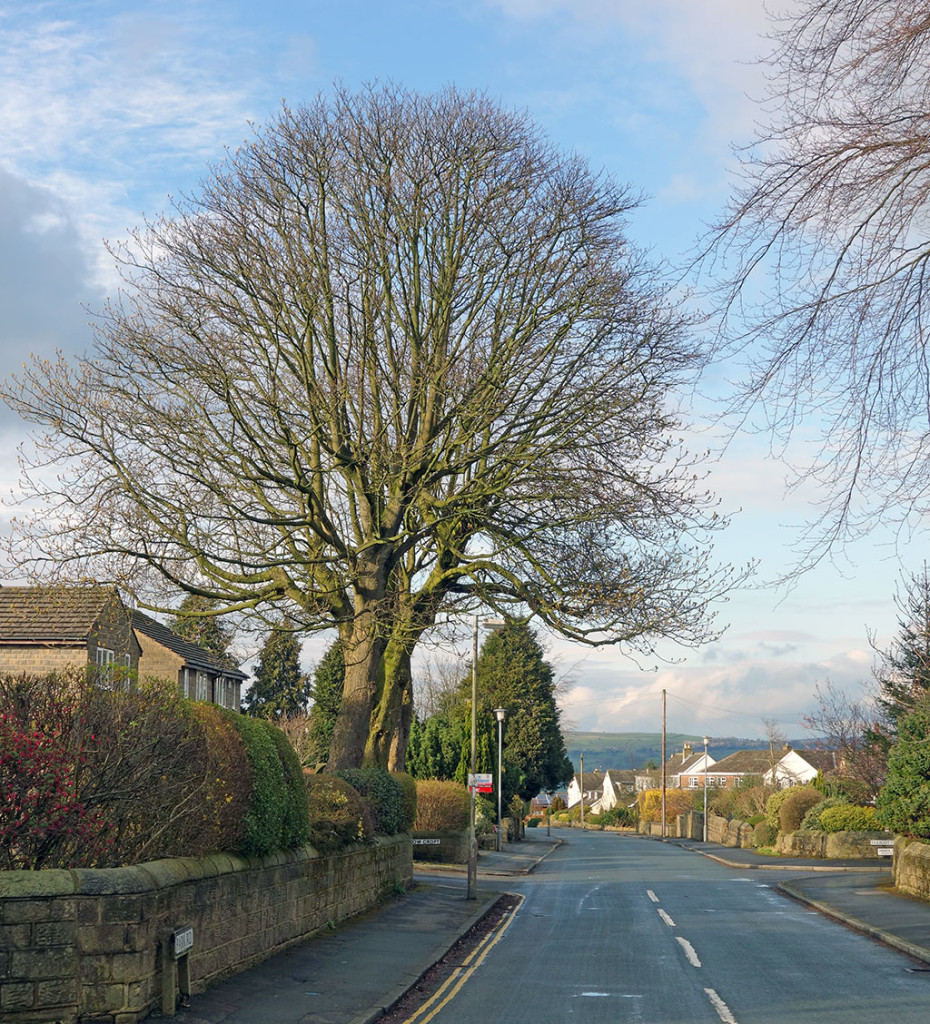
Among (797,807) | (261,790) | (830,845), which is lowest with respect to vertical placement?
(830,845)

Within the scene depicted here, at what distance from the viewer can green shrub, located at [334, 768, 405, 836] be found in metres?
20.1

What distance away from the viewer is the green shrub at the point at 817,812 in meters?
38.4

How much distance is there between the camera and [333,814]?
1659 cm

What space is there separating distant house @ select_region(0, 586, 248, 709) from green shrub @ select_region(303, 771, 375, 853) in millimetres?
2844

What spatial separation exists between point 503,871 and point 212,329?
21322mm

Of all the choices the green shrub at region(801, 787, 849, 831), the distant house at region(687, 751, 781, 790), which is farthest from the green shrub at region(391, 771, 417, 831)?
the distant house at region(687, 751, 781, 790)

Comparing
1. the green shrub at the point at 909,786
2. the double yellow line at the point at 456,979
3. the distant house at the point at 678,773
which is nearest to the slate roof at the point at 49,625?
the double yellow line at the point at 456,979

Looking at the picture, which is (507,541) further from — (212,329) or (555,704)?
(555,704)

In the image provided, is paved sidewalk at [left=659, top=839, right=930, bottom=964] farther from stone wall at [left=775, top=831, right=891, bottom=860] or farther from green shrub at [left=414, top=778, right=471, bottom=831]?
green shrub at [left=414, top=778, right=471, bottom=831]

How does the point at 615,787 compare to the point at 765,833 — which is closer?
the point at 765,833

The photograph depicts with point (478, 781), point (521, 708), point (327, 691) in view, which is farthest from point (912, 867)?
point (327, 691)

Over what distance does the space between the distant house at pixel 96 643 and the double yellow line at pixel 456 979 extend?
4418mm

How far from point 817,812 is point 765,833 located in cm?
699

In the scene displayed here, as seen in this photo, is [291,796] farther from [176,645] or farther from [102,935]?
[176,645]
